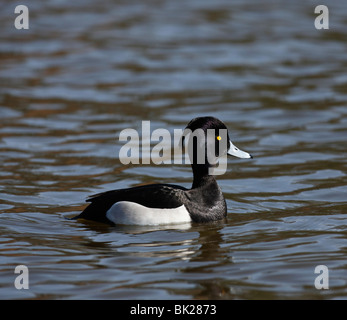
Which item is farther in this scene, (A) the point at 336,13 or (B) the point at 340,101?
(A) the point at 336,13

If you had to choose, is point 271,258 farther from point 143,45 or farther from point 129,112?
point 143,45

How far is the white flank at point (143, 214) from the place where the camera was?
8641mm

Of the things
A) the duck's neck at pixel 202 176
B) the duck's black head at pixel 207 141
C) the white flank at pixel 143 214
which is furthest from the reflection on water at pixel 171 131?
the duck's black head at pixel 207 141

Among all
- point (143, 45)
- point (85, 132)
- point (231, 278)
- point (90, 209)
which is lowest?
point (231, 278)

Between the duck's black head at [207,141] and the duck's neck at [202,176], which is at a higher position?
the duck's black head at [207,141]

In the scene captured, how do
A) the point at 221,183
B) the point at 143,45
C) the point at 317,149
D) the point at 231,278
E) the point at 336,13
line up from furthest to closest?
the point at 336,13
the point at 143,45
the point at 317,149
the point at 221,183
the point at 231,278

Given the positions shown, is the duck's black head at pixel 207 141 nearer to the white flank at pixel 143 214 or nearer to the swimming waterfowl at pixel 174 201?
the swimming waterfowl at pixel 174 201

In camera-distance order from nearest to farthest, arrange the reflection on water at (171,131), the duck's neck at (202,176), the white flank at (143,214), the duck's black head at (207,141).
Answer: the reflection on water at (171,131) → the white flank at (143,214) → the duck's black head at (207,141) → the duck's neck at (202,176)

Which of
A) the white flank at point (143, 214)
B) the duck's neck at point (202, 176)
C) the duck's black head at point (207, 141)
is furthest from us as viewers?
the duck's neck at point (202, 176)

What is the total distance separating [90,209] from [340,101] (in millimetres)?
7468

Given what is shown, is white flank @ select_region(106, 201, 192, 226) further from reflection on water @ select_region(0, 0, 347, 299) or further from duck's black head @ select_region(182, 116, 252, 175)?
duck's black head @ select_region(182, 116, 252, 175)

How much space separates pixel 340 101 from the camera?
14820 millimetres

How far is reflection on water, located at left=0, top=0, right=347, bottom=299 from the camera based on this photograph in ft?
23.9

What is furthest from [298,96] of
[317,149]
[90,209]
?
[90,209]
